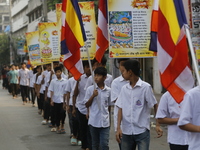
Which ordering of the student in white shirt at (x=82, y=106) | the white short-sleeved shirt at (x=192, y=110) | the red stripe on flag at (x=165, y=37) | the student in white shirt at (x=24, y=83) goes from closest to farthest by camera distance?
1. the white short-sleeved shirt at (x=192, y=110)
2. the red stripe on flag at (x=165, y=37)
3. the student in white shirt at (x=82, y=106)
4. the student in white shirt at (x=24, y=83)

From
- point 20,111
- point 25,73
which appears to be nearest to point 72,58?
point 20,111

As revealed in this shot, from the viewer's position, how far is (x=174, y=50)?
4.41 metres

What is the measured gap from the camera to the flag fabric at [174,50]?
434 cm

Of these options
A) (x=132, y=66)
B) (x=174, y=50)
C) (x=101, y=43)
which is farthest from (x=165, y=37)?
(x=101, y=43)

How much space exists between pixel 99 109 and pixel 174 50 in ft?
11.4

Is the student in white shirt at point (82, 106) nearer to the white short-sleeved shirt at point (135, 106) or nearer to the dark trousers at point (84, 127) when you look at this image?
the dark trousers at point (84, 127)

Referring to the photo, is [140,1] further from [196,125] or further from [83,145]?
[196,125]

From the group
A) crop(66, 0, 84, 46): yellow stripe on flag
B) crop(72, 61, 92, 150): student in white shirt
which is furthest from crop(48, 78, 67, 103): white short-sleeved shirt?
crop(66, 0, 84, 46): yellow stripe on flag

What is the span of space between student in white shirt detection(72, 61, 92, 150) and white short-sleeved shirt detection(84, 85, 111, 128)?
0.97 m

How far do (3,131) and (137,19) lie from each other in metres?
5.21

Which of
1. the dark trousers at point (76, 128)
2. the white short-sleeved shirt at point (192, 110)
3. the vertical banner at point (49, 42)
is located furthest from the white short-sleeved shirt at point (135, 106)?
the vertical banner at point (49, 42)

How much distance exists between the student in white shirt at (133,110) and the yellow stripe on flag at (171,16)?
1.50m

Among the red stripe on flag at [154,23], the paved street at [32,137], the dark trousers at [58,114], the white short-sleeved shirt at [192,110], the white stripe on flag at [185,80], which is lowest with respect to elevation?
the paved street at [32,137]

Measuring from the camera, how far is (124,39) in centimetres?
893
